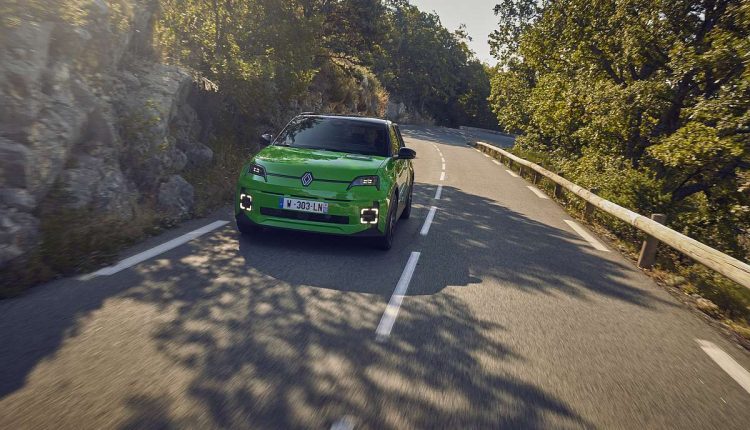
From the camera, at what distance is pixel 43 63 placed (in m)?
6.37

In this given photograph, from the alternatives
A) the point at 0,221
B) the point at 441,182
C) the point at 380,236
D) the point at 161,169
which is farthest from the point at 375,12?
the point at 0,221

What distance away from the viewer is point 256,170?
21.4ft

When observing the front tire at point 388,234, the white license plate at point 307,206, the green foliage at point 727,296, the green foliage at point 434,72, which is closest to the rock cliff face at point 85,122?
the white license plate at point 307,206

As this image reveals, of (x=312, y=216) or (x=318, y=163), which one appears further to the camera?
(x=318, y=163)

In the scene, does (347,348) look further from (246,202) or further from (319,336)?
(246,202)

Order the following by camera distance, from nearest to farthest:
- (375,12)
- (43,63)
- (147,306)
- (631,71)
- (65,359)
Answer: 1. (65,359)
2. (147,306)
3. (43,63)
4. (631,71)
5. (375,12)

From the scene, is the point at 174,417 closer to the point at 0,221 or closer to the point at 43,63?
the point at 0,221

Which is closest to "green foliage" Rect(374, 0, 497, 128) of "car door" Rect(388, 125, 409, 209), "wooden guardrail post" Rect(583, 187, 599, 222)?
"wooden guardrail post" Rect(583, 187, 599, 222)

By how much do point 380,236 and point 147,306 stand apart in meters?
3.08

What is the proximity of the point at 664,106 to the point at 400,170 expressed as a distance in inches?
334

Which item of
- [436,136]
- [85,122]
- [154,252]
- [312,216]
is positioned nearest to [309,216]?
[312,216]

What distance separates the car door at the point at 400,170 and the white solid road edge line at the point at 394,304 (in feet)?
4.95

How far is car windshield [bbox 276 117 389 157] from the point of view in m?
7.51

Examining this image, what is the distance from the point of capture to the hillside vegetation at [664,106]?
398 inches
